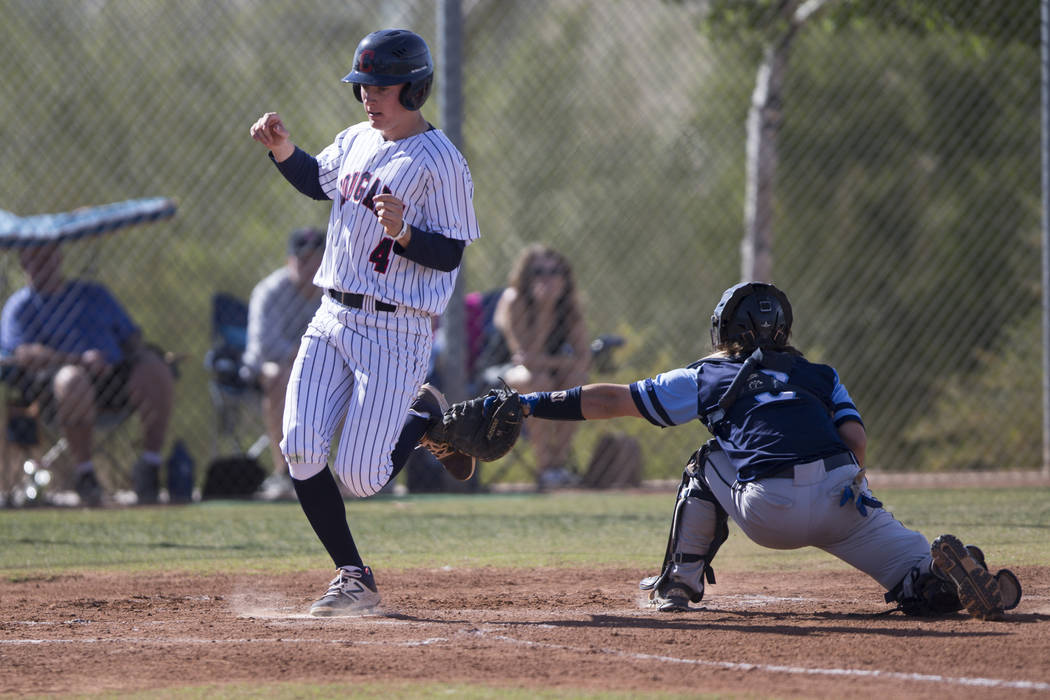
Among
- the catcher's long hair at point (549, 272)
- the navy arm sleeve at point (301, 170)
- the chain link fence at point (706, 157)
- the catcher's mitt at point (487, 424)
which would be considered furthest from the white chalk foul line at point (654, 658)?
the catcher's long hair at point (549, 272)

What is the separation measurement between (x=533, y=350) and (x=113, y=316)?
2.68 m

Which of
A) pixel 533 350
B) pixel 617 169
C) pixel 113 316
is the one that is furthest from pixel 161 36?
pixel 617 169

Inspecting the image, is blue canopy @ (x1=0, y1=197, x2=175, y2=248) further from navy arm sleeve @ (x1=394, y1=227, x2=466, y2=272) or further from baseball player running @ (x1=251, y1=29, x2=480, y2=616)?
navy arm sleeve @ (x1=394, y1=227, x2=466, y2=272)

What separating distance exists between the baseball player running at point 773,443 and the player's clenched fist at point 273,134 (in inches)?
47.1

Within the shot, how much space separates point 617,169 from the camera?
74.0 feet

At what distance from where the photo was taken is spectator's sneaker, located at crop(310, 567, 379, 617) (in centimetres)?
413

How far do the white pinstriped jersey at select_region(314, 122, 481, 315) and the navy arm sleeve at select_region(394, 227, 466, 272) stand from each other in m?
0.07

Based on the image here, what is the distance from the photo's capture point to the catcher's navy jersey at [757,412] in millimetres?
3947

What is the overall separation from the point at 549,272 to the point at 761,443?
531 centimetres

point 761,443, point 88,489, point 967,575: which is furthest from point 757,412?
point 88,489

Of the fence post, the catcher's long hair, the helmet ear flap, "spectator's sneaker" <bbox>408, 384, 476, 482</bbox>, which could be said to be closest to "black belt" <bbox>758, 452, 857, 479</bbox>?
"spectator's sneaker" <bbox>408, 384, 476, 482</bbox>

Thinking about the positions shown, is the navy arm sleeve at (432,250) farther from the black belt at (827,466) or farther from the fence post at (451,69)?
the fence post at (451,69)

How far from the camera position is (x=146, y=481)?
27.2ft

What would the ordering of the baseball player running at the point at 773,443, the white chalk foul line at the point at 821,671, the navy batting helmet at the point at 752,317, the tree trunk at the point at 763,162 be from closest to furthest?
the white chalk foul line at the point at 821,671
the baseball player running at the point at 773,443
the navy batting helmet at the point at 752,317
the tree trunk at the point at 763,162
